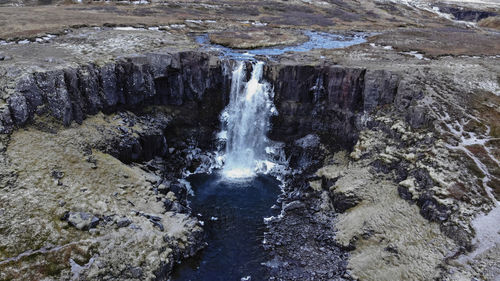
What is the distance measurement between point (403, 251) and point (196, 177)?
23.9 metres

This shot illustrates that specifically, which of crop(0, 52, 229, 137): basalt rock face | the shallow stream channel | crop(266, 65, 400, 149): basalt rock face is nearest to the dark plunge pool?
the shallow stream channel

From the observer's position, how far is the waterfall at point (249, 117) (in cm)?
4409

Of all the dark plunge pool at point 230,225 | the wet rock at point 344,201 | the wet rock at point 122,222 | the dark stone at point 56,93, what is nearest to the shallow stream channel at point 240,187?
the dark plunge pool at point 230,225

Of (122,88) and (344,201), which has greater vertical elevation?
(122,88)

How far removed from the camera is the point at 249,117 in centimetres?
4434

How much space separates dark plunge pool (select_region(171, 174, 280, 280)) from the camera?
90.1 ft

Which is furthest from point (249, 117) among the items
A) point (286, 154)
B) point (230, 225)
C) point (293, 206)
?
point (230, 225)

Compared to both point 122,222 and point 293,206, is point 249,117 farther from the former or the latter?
point 122,222

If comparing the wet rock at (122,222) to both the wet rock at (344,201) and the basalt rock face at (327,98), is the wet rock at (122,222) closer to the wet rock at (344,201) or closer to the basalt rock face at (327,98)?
the wet rock at (344,201)

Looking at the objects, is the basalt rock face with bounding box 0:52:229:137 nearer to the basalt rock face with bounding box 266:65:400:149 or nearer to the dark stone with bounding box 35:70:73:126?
the dark stone with bounding box 35:70:73:126

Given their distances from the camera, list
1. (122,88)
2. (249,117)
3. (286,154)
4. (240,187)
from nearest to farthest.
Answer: (122,88)
(240,187)
(286,154)
(249,117)

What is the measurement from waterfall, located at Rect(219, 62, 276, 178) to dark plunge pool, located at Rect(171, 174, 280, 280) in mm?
4400

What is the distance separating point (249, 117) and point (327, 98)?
10.4 metres

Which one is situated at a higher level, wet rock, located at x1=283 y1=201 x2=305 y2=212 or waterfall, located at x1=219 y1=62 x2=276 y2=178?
waterfall, located at x1=219 y1=62 x2=276 y2=178
